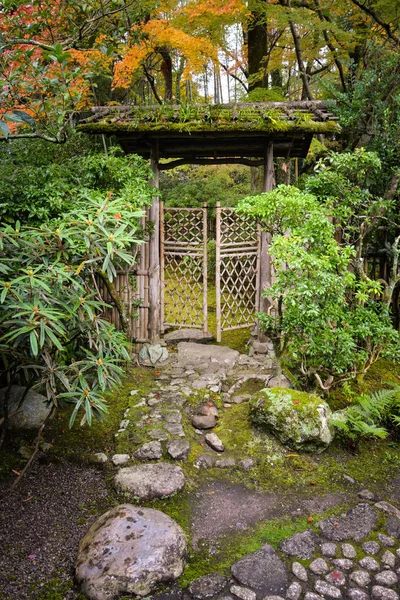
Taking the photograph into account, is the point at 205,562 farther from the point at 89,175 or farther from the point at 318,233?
the point at 89,175

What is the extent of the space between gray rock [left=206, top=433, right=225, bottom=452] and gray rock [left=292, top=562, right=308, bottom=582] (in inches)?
68.3

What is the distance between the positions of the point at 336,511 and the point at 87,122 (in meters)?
6.52

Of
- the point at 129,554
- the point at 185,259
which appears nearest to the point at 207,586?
the point at 129,554

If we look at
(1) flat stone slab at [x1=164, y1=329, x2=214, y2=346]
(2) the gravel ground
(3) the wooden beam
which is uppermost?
(3) the wooden beam

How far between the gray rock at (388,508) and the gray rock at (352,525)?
10 cm

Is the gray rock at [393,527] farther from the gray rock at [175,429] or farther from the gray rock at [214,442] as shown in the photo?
the gray rock at [175,429]

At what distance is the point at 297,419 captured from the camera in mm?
5211

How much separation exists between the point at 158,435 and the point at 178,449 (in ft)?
1.30

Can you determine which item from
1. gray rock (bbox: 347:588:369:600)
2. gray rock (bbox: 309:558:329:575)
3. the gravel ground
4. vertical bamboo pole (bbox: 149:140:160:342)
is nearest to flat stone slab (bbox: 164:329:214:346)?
vertical bamboo pole (bbox: 149:140:160:342)

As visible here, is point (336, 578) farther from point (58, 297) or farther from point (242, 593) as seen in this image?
point (58, 297)

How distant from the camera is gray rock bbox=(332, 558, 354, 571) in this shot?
3.81 metres

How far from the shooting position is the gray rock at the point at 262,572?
3.57 meters

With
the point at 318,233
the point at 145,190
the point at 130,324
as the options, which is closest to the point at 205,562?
the point at 318,233

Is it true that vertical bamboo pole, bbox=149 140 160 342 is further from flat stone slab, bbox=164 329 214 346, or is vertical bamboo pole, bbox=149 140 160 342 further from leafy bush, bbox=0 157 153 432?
leafy bush, bbox=0 157 153 432
